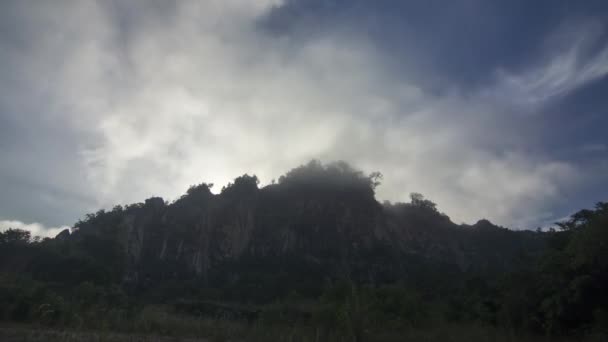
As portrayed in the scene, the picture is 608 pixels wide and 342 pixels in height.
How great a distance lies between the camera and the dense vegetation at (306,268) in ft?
34.5

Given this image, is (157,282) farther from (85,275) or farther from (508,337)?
(508,337)

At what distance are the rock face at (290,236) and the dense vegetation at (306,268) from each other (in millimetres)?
230

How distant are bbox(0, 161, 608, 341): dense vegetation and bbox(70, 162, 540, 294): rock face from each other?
230mm

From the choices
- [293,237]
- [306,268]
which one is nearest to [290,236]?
[293,237]

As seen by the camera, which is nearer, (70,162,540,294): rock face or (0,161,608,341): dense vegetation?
(0,161,608,341): dense vegetation

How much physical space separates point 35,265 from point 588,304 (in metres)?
39.8

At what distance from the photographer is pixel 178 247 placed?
217 ft

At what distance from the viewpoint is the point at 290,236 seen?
6681cm

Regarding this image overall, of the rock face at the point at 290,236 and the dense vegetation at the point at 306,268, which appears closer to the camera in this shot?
the dense vegetation at the point at 306,268

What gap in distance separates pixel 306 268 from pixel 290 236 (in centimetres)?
859

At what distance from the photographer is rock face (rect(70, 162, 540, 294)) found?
60219mm

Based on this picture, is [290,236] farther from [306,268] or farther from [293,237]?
[306,268]

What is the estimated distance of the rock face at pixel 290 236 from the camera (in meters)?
60.2

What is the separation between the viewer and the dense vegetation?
414 inches
